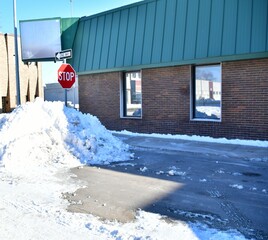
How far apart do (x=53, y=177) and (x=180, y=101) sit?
7.12 m

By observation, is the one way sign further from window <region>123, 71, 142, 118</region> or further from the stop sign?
window <region>123, 71, 142, 118</region>

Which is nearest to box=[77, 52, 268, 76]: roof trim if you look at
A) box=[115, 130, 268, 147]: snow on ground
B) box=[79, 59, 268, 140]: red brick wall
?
box=[79, 59, 268, 140]: red brick wall

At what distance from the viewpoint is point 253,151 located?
9.78m

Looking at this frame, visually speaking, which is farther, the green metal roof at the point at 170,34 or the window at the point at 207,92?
the window at the point at 207,92

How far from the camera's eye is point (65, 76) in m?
11.0

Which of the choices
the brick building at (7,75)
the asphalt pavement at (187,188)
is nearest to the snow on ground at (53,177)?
the asphalt pavement at (187,188)

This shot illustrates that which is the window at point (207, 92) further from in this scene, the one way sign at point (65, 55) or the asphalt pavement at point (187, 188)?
the one way sign at point (65, 55)

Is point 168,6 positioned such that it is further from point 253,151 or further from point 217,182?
point 217,182

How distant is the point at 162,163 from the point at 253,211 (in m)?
3.70

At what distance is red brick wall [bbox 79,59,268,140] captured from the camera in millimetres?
11047

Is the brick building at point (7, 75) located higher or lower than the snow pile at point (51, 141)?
higher

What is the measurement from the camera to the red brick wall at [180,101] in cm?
1105

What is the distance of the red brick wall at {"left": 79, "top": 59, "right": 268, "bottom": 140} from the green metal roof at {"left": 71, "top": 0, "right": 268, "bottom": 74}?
0.52 meters

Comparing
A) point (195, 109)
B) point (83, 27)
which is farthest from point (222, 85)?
point (83, 27)
